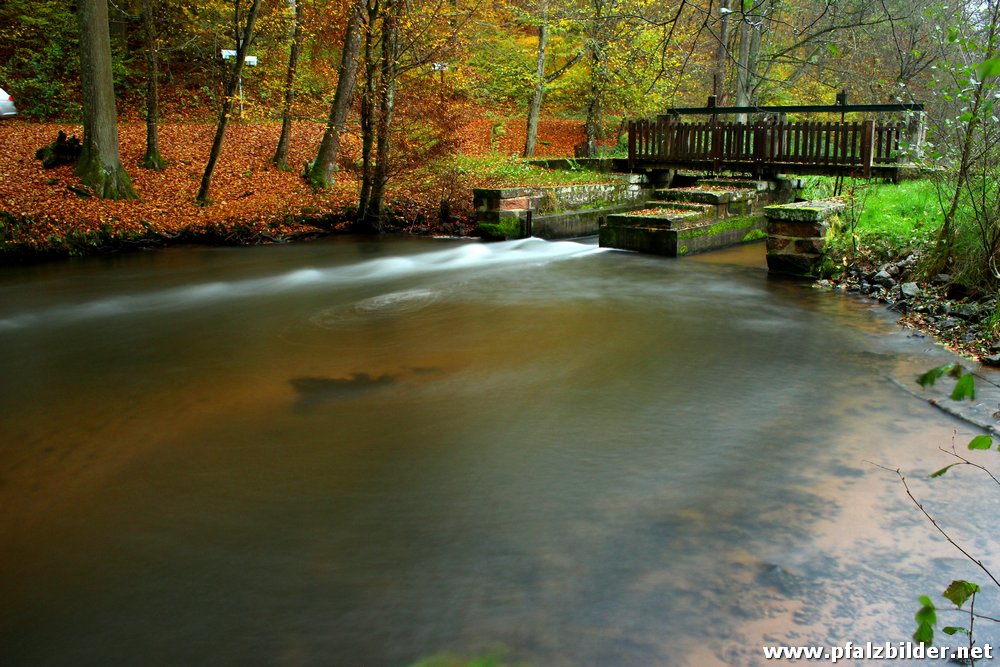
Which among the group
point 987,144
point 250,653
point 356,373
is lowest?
point 250,653

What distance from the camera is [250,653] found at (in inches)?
150

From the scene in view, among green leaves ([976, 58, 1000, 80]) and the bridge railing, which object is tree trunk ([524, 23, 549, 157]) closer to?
the bridge railing

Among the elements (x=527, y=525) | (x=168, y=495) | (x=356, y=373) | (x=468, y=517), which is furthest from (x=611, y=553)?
(x=356, y=373)

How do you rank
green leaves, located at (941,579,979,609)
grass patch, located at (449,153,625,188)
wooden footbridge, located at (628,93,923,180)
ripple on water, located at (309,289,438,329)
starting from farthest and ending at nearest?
1. grass patch, located at (449,153,625,188)
2. wooden footbridge, located at (628,93,923,180)
3. ripple on water, located at (309,289,438,329)
4. green leaves, located at (941,579,979,609)

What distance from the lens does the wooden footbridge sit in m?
15.6

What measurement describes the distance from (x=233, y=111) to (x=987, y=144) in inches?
528

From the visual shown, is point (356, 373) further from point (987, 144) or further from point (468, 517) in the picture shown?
point (987, 144)

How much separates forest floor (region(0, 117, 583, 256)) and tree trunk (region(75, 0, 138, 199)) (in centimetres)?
35

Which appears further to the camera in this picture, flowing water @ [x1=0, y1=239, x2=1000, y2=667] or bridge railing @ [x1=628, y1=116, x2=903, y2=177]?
bridge railing @ [x1=628, y1=116, x2=903, y2=177]

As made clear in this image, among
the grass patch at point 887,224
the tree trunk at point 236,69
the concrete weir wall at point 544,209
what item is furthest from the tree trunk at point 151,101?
the grass patch at point 887,224

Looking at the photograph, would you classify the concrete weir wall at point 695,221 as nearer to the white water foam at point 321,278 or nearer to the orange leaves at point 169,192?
the white water foam at point 321,278

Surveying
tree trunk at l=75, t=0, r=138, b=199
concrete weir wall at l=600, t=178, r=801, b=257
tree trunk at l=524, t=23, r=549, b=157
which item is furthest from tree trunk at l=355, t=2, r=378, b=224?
tree trunk at l=524, t=23, r=549, b=157

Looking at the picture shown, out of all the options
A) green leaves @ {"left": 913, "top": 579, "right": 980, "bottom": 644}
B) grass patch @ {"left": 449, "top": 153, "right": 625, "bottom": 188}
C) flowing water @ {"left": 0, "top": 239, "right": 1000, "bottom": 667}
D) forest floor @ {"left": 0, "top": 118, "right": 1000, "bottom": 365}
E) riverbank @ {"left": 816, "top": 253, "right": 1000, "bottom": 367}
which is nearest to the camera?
green leaves @ {"left": 913, "top": 579, "right": 980, "bottom": 644}

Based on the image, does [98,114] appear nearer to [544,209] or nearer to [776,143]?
[544,209]
